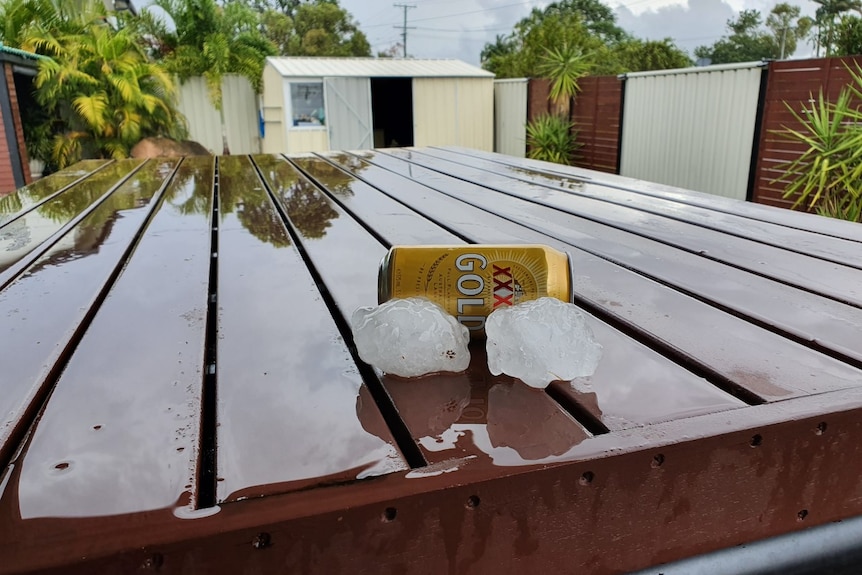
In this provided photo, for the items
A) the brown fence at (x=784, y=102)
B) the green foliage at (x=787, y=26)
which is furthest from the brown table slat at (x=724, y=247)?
the green foliage at (x=787, y=26)

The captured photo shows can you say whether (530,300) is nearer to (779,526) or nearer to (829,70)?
(779,526)

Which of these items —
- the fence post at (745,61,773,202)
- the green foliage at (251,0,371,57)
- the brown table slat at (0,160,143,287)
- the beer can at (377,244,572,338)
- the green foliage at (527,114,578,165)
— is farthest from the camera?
the green foliage at (251,0,371,57)

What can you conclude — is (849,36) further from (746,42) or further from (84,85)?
(746,42)

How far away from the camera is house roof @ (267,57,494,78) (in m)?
11.1

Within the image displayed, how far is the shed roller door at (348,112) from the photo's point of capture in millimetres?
11141

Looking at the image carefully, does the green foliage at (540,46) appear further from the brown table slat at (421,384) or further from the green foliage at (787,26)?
the green foliage at (787,26)

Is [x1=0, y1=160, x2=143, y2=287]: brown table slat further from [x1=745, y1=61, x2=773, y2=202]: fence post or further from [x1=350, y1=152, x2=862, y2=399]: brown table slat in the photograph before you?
[x1=745, y1=61, x2=773, y2=202]: fence post

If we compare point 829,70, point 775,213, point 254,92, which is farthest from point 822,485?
point 254,92

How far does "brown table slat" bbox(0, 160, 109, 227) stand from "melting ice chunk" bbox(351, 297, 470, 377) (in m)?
1.55

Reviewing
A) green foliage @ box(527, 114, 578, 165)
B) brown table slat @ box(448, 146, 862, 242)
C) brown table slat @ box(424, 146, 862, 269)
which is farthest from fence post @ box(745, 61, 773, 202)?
brown table slat @ box(424, 146, 862, 269)

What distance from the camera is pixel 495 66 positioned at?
62.7 feet

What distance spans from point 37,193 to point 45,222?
85 cm

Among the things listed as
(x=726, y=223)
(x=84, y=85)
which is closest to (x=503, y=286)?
(x=726, y=223)

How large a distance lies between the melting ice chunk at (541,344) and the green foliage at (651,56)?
→ 20788 millimetres
